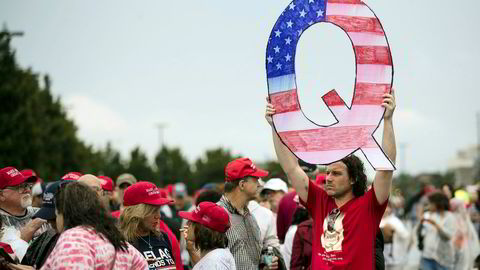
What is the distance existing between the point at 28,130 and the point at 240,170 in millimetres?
28874

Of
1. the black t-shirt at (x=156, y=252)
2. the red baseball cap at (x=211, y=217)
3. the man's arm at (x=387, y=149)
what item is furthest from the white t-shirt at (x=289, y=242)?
the man's arm at (x=387, y=149)

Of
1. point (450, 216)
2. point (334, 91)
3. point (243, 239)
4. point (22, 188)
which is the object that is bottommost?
point (450, 216)

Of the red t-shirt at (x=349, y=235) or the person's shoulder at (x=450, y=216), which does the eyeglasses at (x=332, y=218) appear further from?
the person's shoulder at (x=450, y=216)

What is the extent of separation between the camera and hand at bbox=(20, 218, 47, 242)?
6246mm

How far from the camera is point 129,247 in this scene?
467 cm

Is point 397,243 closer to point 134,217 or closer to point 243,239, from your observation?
point 243,239

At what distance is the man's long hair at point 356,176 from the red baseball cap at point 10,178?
10.0 ft

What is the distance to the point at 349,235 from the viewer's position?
529 centimetres

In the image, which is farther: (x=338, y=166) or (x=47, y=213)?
(x=338, y=166)

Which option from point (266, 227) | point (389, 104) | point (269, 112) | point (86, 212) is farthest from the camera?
point (266, 227)

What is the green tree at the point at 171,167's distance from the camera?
66.8m

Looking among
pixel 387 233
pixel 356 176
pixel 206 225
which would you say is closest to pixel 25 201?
pixel 206 225

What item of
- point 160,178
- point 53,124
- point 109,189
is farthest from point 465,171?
point 109,189

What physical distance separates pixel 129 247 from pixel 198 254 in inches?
65.0
